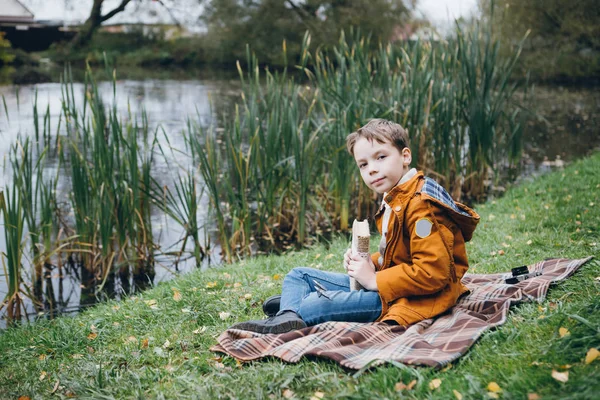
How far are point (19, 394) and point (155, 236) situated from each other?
294 cm

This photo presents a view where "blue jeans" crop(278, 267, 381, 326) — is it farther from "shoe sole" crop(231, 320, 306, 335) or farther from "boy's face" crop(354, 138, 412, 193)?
"boy's face" crop(354, 138, 412, 193)

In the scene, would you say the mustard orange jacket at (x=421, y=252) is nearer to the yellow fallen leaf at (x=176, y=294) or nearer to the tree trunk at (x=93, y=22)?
the yellow fallen leaf at (x=176, y=294)

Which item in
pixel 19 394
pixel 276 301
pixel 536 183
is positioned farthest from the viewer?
pixel 536 183

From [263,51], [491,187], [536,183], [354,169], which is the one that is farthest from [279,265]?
[263,51]

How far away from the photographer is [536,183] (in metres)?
5.76

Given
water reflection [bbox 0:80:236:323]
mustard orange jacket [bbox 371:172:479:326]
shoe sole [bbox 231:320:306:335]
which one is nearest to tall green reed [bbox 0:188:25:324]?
water reflection [bbox 0:80:236:323]

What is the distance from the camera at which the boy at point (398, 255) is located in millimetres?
2148

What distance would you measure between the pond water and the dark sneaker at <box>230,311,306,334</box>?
2.01 meters

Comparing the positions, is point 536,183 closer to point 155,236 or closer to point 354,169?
point 354,169

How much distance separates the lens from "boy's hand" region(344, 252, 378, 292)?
2248 mm

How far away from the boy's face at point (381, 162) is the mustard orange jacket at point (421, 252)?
0.19 ft

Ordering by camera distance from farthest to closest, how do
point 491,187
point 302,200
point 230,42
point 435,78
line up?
point 230,42
point 491,187
point 435,78
point 302,200

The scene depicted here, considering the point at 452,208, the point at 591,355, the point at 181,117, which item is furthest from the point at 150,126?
the point at 591,355

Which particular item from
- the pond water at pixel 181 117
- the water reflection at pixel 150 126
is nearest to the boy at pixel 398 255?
the water reflection at pixel 150 126
